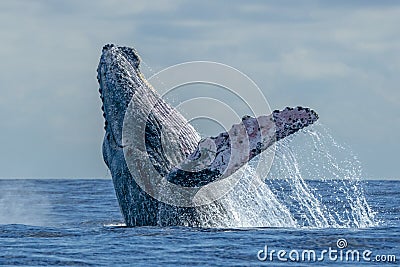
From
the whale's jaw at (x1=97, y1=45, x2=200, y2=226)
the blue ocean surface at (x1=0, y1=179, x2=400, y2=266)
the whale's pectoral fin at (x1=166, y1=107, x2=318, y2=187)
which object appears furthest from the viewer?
the whale's jaw at (x1=97, y1=45, x2=200, y2=226)

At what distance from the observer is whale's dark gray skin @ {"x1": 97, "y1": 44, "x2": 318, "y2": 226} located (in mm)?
11602

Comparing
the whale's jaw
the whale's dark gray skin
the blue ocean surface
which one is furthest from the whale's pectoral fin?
the whale's jaw

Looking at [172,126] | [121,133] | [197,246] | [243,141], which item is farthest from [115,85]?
[197,246]

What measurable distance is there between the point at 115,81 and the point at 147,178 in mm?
1452

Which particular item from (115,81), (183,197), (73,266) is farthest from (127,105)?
(73,266)

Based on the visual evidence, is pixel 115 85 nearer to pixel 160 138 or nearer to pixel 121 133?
pixel 121 133

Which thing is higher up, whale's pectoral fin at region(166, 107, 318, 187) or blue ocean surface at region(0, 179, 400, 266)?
whale's pectoral fin at region(166, 107, 318, 187)

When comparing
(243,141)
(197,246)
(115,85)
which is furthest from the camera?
(115,85)

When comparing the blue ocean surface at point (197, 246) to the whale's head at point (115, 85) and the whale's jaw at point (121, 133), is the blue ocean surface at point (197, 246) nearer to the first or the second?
the whale's jaw at point (121, 133)

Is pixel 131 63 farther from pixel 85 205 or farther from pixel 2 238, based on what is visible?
pixel 85 205

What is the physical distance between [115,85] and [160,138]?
95cm

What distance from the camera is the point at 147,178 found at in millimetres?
A: 12781

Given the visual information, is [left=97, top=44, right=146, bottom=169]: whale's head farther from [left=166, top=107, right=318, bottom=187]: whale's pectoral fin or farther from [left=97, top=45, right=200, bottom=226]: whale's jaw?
[left=166, top=107, right=318, bottom=187]: whale's pectoral fin

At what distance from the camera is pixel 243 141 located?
38.1 ft
